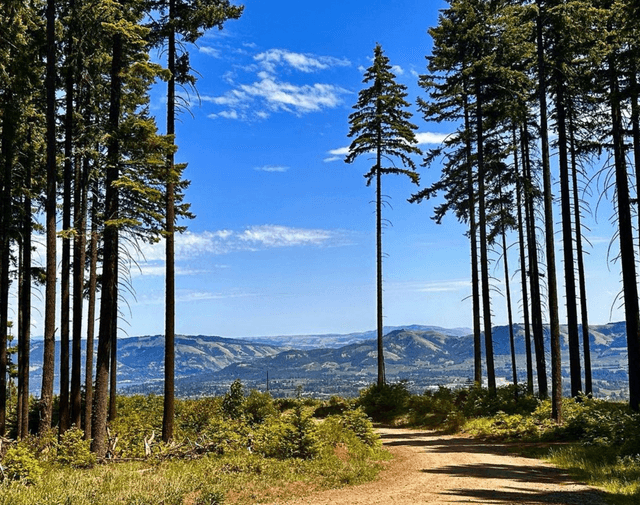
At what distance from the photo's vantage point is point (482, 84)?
2127cm

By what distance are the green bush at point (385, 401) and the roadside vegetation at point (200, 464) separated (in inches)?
346

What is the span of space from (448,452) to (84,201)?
1546 centimetres

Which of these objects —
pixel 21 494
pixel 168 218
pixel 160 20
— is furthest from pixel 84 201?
pixel 21 494

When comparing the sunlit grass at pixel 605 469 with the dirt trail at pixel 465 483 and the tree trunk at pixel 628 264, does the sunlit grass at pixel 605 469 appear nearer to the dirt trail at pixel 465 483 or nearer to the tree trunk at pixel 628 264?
the dirt trail at pixel 465 483

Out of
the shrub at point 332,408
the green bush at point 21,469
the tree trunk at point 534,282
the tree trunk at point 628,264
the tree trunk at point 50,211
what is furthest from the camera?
the shrub at point 332,408

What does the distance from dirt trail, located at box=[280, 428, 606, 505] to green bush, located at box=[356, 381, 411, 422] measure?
9.32 m

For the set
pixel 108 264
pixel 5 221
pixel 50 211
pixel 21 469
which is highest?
pixel 5 221

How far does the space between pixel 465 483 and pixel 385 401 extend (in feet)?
49.3

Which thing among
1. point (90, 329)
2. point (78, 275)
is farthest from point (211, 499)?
point (90, 329)

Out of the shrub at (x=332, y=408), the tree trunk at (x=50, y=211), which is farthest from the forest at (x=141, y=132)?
the shrub at (x=332, y=408)

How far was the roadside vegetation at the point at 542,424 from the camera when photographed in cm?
1031

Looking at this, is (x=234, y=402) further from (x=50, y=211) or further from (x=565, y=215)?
(x=565, y=215)

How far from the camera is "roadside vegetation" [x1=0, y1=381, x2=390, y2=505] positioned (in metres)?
8.76

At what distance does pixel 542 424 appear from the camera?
16172mm
